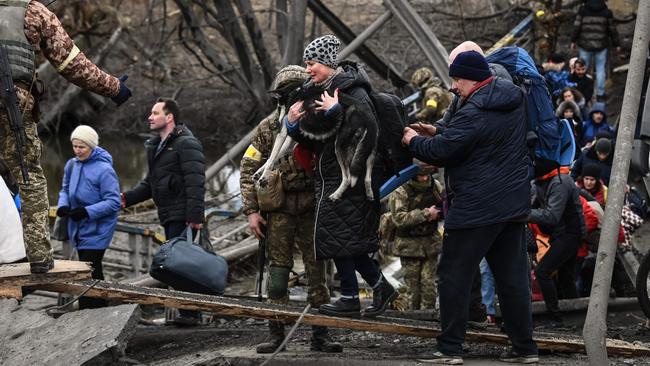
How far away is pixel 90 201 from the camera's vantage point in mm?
9672

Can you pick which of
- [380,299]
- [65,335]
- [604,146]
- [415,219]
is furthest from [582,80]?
[65,335]

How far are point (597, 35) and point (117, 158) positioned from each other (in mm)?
12824

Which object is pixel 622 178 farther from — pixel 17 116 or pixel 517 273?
pixel 17 116

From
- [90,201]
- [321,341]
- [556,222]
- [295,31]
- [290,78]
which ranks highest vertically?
[295,31]

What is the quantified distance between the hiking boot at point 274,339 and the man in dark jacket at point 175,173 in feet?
6.27

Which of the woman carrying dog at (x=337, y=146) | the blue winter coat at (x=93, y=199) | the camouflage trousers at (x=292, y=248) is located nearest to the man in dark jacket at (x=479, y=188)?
the woman carrying dog at (x=337, y=146)

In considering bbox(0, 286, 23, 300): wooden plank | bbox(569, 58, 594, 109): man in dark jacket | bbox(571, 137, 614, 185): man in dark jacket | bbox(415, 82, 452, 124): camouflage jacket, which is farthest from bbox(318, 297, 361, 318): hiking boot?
bbox(569, 58, 594, 109): man in dark jacket

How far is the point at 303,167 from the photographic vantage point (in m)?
7.70

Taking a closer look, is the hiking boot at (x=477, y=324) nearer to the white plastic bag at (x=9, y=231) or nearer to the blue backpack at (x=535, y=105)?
the blue backpack at (x=535, y=105)

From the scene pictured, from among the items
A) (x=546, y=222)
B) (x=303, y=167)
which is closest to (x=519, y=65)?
(x=303, y=167)

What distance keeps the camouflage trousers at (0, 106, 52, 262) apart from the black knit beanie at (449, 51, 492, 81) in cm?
272

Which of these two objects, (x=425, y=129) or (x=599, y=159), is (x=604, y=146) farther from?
(x=425, y=129)

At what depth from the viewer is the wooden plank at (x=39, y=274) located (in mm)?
7500

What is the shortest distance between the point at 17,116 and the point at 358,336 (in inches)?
117
